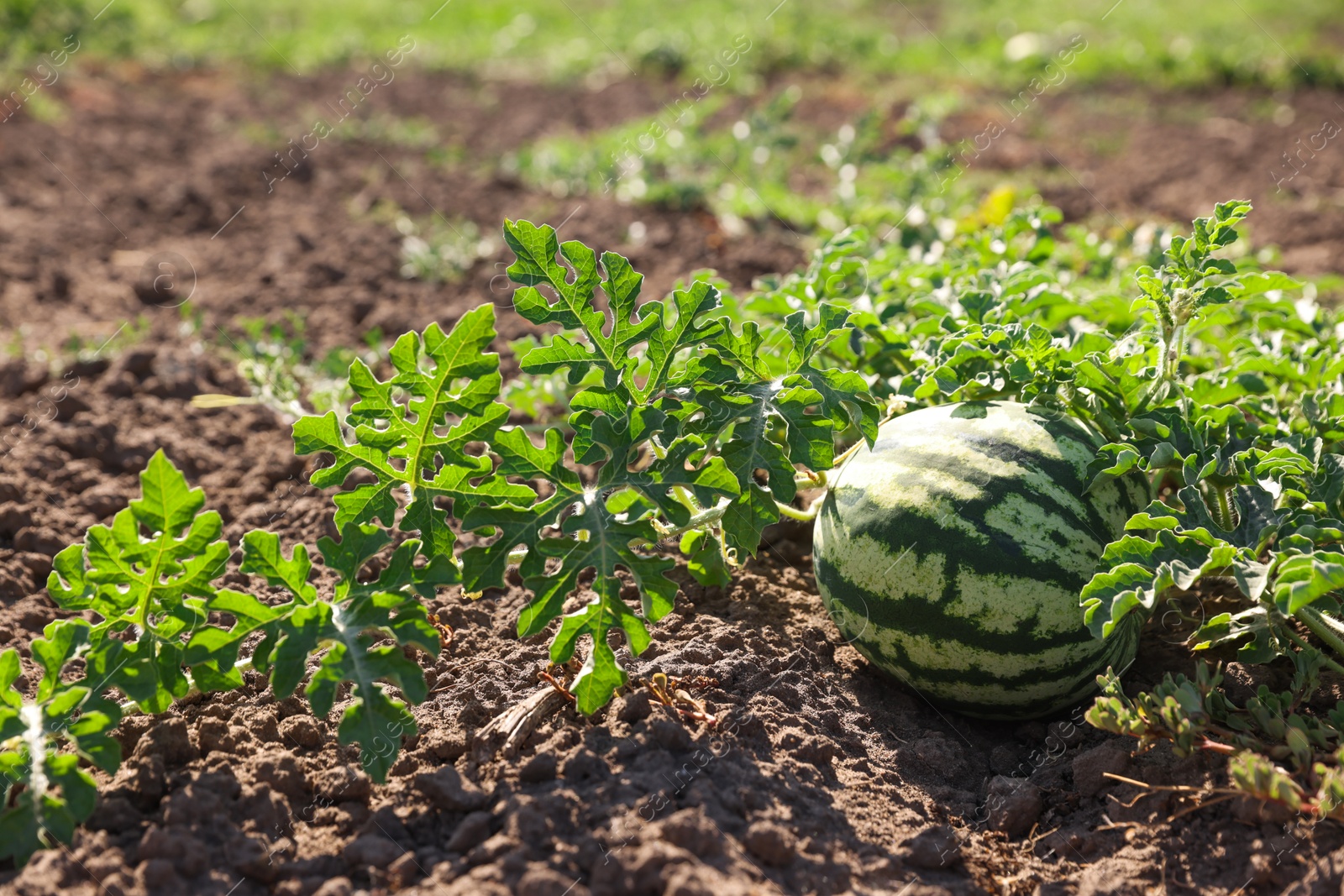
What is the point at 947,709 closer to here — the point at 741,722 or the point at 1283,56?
the point at 741,722

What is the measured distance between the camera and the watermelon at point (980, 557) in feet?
8.12

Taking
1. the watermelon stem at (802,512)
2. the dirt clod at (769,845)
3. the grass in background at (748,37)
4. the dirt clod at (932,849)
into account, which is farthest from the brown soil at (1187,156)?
the dirt clod at (769,845)

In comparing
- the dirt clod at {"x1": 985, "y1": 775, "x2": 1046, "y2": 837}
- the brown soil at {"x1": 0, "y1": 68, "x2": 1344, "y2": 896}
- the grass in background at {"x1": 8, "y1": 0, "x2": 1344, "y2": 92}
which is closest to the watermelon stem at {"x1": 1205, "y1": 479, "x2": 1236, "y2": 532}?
the brown soil at {"x1": 0, "y1": 68, "x2": 1344, "y2": 896}

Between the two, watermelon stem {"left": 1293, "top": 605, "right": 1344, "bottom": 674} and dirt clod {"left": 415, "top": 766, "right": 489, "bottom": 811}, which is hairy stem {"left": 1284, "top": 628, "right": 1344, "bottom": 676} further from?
dirt clod {"left": 415, "top": 766, "right": 489, "bottom": 811}

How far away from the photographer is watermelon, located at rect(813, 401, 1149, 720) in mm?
2475

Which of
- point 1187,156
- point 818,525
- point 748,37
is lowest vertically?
point 1187,156

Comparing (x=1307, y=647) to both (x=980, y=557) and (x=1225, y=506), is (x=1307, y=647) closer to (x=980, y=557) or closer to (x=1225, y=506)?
(x=1225, y=506)

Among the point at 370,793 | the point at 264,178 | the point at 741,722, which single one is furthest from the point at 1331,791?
the point at 264,178

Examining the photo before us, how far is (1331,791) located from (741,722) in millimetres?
1173

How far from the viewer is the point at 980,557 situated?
A: 247 centimetres

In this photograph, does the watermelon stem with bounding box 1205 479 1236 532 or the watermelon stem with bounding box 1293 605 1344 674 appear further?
the watermelon stem with bounding box 1205 479 1236 532

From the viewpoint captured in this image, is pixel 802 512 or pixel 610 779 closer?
pixel 610 779

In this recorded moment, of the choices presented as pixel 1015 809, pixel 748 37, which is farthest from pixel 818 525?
pixel 748 37

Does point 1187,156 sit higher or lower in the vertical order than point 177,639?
lower
